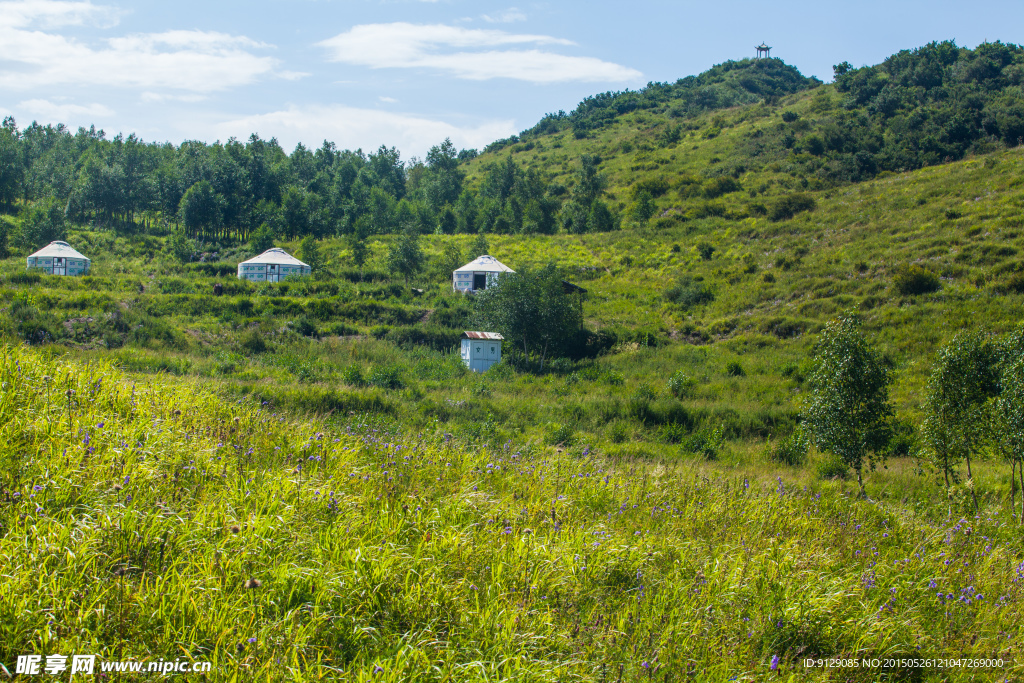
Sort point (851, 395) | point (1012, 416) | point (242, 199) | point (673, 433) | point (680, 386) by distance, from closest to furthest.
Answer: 1. point (1012, 416)
2. point (851, 395)
3. point (673, 433)
4. point (680, 386)
5. point (242, 199)

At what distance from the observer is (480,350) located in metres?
30.3

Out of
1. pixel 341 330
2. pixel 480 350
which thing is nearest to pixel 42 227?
pixel 341 330

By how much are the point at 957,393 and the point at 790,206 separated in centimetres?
5074

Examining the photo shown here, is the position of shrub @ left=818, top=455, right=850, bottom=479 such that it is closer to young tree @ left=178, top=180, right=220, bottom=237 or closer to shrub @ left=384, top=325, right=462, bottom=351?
shrub @ left=384, top=325, right=462, bottom=351

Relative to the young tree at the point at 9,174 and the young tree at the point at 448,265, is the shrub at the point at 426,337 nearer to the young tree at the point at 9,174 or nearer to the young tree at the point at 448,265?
the young tree at the point at 448,265

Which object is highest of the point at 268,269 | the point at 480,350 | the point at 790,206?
the point at 790,206

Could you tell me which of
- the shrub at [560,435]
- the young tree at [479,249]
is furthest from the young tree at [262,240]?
the shrub at [560,435]

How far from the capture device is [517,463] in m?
6.54

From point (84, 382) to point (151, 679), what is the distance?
14.0 ft

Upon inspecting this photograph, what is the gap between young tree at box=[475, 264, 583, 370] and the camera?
31531mm

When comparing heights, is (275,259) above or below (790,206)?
below

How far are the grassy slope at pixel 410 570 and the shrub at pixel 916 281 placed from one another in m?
32.0

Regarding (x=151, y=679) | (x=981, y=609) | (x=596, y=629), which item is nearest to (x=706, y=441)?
(x=981, y=609)

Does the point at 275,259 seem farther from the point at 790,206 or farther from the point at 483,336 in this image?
the point at 790,206
